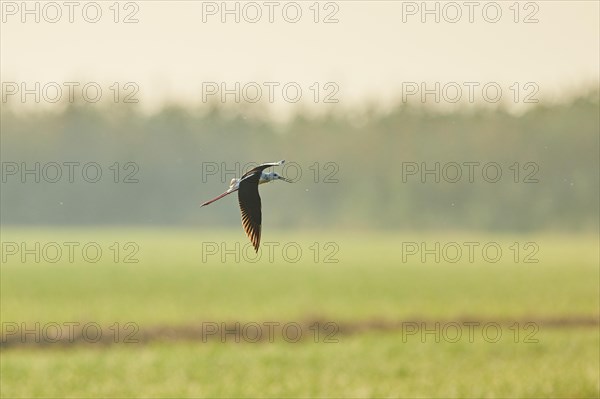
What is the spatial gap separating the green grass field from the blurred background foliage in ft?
84.5

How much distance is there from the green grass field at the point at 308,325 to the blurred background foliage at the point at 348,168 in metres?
25.8

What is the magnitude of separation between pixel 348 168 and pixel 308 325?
91.5 meters

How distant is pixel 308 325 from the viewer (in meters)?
33.0

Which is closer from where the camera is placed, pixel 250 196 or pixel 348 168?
A: pixel 250 196

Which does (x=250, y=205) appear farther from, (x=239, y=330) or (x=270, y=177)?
(x=239, y=330)

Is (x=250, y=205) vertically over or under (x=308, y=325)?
over

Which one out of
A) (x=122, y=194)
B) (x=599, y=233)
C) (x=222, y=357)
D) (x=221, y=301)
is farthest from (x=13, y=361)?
(x=122, y=194)

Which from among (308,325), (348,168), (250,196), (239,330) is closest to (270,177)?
(250,196)

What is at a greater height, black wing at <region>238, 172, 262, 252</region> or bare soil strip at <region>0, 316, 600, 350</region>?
black wing at <region>238, 172, 262, 252</region>

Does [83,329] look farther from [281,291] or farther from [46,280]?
[46,280]

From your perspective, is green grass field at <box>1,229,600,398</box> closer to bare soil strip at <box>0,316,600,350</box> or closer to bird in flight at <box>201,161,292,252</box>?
bare soil strip at <box>0,316,600,350</box>

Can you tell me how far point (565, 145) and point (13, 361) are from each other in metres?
79.1

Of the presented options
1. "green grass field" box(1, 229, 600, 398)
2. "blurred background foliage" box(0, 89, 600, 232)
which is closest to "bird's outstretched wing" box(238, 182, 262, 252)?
"green grass field" box(1, 229, 600, 398)

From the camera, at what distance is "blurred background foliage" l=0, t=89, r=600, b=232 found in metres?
99.2
